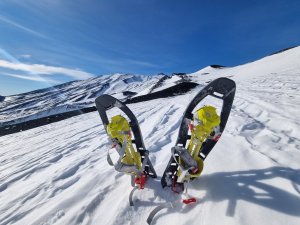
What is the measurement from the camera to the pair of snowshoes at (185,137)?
1748mm

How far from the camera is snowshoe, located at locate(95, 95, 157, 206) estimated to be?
1.97m

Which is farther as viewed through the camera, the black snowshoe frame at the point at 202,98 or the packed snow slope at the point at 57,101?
the packed snow slope at the point at 57,101

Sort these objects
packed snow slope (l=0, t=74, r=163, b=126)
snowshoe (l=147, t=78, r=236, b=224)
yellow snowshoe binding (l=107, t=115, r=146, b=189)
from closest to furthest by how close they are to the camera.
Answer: snowshoe (l=147, t=78, r=236, b=224), yellow snowshoe binding (l=107, t=115, r=146, b=189), packed snow slope (l=0, t=74, r=163, b=126)

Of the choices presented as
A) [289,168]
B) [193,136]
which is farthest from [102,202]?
[289,168]

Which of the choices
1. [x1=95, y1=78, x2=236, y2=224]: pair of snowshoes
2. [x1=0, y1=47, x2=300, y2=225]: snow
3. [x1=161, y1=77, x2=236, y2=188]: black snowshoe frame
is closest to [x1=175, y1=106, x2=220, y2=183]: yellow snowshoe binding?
[x1=95, y1=78, x2=236, y2=224]: pair of snowshoes

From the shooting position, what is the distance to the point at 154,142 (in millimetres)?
4141

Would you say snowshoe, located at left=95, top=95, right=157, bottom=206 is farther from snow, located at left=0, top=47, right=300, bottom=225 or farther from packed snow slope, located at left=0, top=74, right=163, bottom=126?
packed snow slope, located at left=0, top=74, right=163, bottom=126

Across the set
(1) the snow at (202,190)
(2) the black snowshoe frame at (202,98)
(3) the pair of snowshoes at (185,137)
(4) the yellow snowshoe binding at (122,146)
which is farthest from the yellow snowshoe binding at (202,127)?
(4) the yellow snowshoe binding at (122,146)

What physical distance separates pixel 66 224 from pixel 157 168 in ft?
6.03

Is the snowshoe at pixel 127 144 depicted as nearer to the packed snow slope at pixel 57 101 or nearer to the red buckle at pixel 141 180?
the red buckle at pixel 141 180

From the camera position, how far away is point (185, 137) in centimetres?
219

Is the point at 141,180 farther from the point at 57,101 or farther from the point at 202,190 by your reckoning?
the point at 57,101

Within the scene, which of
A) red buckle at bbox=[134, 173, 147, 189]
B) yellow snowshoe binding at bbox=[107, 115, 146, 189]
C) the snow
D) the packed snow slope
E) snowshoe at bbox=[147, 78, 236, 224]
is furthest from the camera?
the packed snow slope

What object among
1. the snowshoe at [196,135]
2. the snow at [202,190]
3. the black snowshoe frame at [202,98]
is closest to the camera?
the snow at [202,190]
